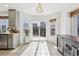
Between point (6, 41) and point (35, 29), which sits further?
point (35, 29)

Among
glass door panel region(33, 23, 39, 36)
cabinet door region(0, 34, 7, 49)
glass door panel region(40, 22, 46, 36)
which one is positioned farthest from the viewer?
glass door panel region(40, 22, 46, 36)

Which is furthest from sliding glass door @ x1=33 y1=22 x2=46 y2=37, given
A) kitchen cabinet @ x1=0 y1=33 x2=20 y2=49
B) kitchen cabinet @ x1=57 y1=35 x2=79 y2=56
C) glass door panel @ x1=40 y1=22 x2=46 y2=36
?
kitchen cabinet @ x1=57 y1=35 x2=79 y2=56

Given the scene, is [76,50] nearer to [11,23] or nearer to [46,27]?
[11,23]

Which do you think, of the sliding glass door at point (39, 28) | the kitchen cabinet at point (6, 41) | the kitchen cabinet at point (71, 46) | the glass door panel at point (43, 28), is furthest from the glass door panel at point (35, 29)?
the kitchen cabinet at point (71, 46)

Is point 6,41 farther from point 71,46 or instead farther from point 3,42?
point 71,46

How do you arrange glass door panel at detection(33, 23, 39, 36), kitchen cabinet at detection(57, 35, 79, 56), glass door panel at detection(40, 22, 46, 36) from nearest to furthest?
kitchen cabinet at detection(57, 35, 79, 56) → glass door panel at detection(33, 23, 39, 36) → glass door panel at detection(40, 22, 46, 36)

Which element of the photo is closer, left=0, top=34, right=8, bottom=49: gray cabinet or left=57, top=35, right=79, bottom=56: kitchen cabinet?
left=57, top=35, right=79, bottom=56: kitchen cabinet

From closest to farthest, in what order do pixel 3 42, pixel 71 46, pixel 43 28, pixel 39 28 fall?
pixel 71 46 → pixel 3 42 → pixel 39 28 → pixel 43 28

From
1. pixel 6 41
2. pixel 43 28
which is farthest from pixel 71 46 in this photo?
pixel 43 28

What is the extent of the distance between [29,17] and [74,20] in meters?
4.76

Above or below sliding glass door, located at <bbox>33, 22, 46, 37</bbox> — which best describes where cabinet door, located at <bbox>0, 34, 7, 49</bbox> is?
below

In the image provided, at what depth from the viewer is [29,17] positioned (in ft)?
35.2

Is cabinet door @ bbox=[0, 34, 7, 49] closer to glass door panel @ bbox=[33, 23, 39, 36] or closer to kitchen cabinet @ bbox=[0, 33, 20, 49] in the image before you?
kitchen cabinet @ bbox=[0, 33, 20, 49]

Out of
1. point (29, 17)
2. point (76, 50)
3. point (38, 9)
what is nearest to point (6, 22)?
point (29, 17)
